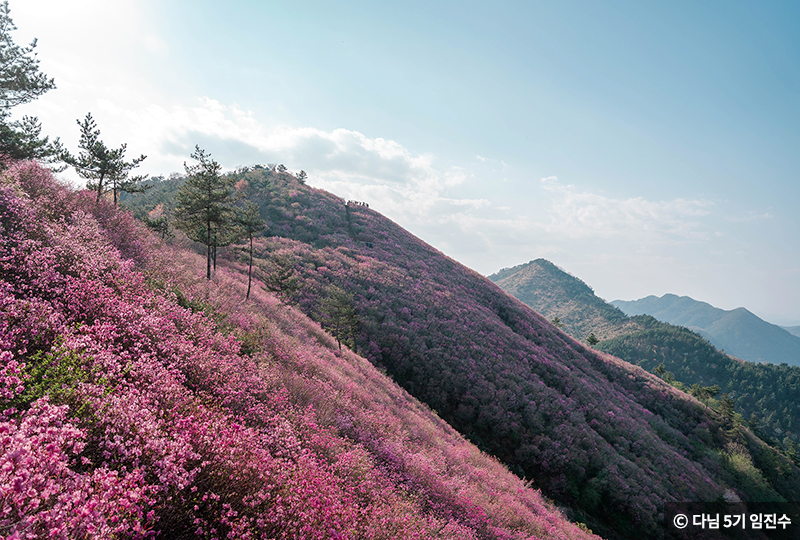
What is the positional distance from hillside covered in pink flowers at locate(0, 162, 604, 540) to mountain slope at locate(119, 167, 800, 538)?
944cm

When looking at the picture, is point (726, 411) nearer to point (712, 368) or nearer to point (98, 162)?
point (98, 162)

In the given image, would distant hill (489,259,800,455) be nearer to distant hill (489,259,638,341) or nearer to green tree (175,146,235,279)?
distant hill (489,259,638,341)

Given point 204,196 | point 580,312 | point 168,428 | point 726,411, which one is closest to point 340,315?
point 204,196

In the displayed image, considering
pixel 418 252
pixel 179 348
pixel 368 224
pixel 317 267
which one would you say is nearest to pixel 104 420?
pixel 179 348

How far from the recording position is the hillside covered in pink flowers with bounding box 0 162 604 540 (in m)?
2.89

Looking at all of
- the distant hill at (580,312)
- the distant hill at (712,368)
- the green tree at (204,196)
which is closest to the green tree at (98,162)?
the green tree at (204,196)

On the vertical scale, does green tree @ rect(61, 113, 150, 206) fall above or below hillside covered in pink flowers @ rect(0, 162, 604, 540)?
above

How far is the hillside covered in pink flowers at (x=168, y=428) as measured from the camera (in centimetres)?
289

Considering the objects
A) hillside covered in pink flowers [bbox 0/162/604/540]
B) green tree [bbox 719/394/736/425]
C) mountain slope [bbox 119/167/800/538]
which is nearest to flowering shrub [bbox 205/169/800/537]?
mountain slope [bbox 119/167/800/538]

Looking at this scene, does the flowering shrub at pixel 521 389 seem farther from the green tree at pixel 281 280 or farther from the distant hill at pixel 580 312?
the distant hill at pixel 580 312

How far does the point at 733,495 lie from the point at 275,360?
1500 inches

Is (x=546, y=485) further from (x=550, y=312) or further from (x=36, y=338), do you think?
(x=550, y=312)

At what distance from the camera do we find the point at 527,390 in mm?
24828

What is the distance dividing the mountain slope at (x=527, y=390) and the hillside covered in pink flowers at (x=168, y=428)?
944 cm
